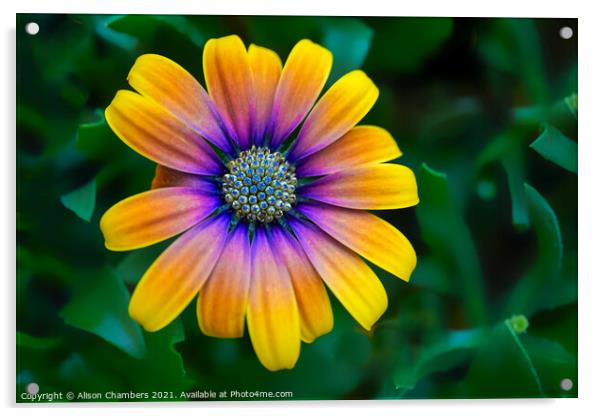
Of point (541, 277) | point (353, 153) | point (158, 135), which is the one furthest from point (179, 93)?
point (541, 277)

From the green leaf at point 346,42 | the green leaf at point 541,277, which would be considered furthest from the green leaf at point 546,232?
the green leaf at point 346,42

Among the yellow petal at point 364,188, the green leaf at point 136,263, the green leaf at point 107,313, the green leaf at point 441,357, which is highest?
the yellow petal at point 364,188

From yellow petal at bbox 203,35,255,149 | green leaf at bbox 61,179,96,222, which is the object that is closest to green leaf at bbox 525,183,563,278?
yellow petal at bbox 203,35,255,149

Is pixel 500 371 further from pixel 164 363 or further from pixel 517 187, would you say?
pixel 164 363

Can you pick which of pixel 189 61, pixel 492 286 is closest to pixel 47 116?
pixel 189 61

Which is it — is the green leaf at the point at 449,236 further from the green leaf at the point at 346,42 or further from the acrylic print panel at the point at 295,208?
the green leaf at the point at 346,42
